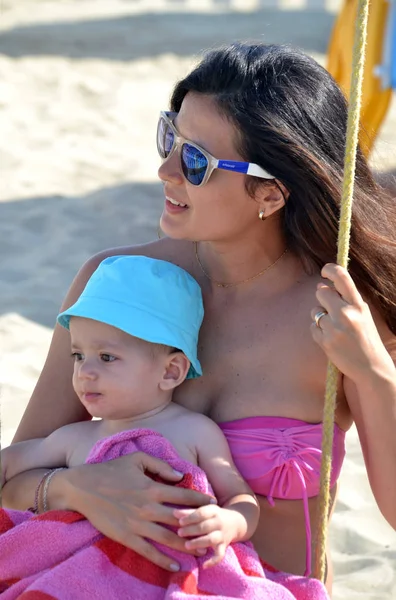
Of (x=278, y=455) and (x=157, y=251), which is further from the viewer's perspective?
(x=157, y=251)

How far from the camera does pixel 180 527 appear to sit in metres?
1.84

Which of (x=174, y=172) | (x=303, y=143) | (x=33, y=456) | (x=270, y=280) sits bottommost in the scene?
(x=33, y=456)

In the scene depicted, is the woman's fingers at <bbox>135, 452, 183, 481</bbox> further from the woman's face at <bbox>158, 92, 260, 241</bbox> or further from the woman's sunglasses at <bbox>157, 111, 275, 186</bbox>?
the woman's sunglasses at <bbox>157, 111, 275, 186</bbox>

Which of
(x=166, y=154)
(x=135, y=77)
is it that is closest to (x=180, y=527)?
(x=166, y=154)

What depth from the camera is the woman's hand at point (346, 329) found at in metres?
1.80

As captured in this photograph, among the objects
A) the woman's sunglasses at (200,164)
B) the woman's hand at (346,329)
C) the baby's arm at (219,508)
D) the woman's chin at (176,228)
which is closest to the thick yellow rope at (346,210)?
the woman's hand at (346,329)

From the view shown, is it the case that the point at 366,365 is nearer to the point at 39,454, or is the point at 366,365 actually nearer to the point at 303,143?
the point at 303,143

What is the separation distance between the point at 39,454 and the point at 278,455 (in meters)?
0.52

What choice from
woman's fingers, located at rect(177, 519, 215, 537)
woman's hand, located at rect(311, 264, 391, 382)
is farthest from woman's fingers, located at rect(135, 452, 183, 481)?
woman's hand, located at rect(311, 264, 391, 382)

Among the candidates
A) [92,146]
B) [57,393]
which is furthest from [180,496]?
[92,146]

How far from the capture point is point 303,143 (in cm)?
200

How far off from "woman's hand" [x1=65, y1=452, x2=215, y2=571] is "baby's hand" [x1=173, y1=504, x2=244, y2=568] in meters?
0.03

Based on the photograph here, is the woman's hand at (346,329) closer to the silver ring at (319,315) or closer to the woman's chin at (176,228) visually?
the silver ring at (319,315)

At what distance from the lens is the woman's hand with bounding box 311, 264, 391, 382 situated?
1.80m
